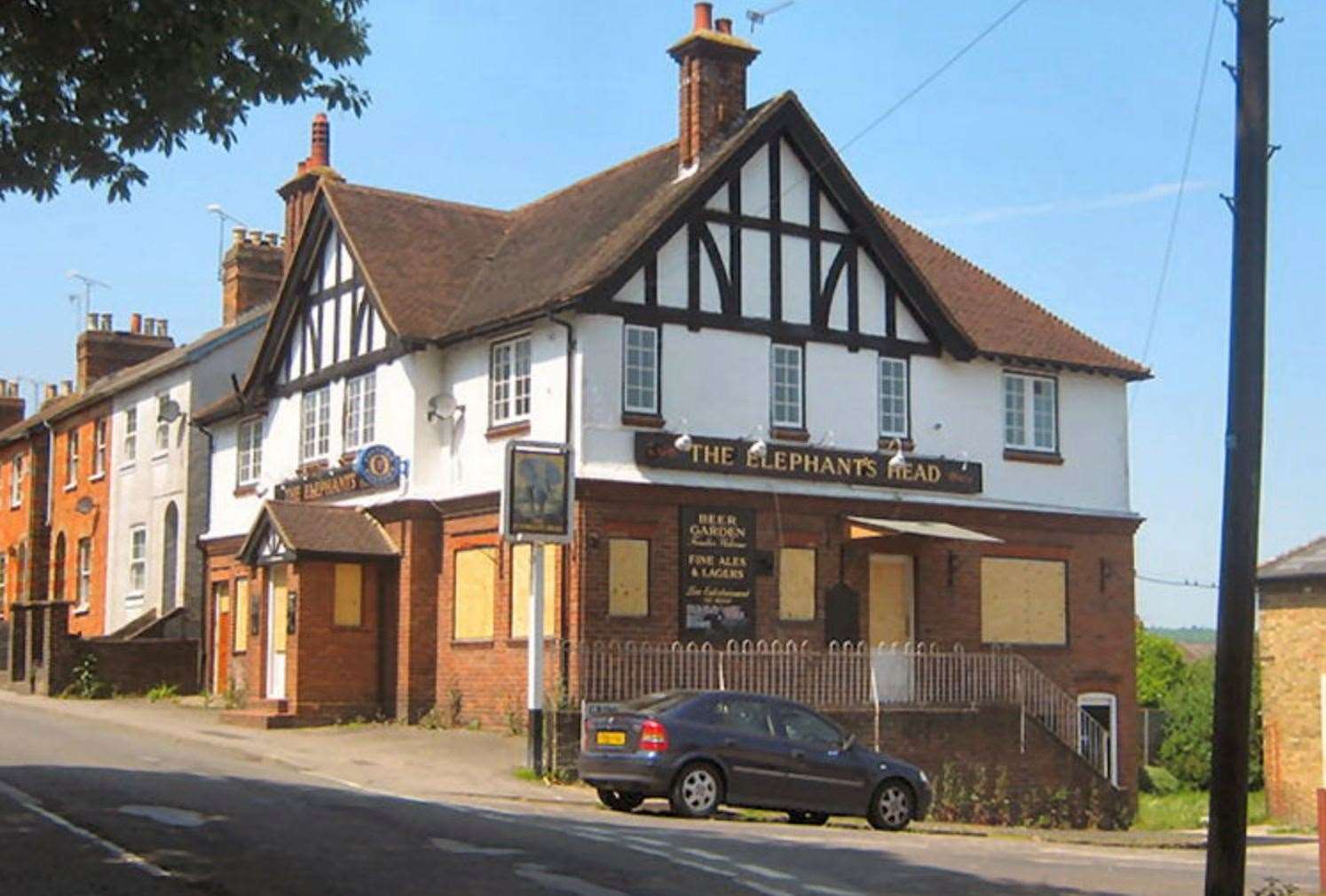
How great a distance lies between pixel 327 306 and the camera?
3578 centimetres

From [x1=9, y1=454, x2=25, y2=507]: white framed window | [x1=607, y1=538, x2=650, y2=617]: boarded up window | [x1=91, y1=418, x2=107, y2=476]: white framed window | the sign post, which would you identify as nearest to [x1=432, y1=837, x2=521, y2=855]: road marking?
the sign post

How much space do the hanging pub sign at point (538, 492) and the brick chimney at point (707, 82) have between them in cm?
754

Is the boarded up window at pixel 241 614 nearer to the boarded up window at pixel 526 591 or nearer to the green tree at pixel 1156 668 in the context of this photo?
the boarded up window at pixel 526 591

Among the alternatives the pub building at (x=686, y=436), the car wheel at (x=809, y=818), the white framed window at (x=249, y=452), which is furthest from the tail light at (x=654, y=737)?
the white framed window at (x=249, y=452)

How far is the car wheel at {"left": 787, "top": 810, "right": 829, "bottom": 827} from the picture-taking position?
22203 mm

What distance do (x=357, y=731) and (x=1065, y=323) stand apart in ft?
54.1

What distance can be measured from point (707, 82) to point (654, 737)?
1471 cm

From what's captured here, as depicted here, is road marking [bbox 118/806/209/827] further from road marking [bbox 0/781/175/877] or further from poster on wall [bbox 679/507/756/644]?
poster on wall [bbox 679/507/756/644]

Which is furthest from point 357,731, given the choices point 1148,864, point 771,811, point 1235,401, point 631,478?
point 1235,401

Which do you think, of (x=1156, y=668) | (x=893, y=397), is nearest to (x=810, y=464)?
(x=893, y=397)

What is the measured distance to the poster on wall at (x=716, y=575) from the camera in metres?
29.9

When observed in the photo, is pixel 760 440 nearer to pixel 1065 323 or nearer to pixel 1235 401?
pixel 1065 323

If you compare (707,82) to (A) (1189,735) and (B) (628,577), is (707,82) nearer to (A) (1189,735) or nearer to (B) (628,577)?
(B) (628,577)

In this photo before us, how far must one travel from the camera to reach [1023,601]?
34.1m
